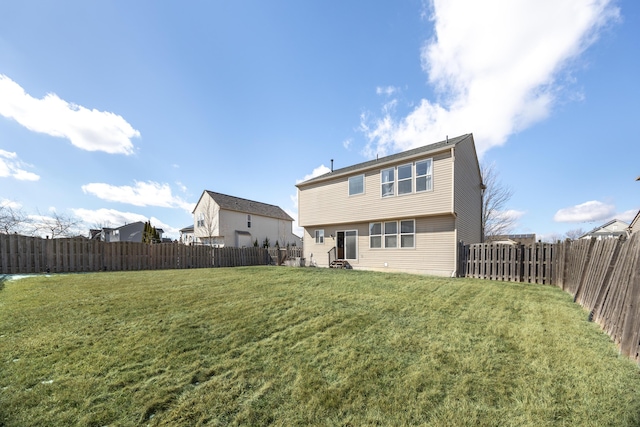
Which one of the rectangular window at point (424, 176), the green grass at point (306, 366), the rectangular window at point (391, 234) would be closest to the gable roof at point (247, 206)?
the rectangular window at point (391, 234)

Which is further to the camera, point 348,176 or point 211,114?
point 348,176

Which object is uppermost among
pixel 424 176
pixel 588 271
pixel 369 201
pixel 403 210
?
pixel 424 176

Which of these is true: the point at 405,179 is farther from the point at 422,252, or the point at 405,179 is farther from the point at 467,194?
the point at 422,252

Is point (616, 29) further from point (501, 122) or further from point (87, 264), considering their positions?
point (87, 264)

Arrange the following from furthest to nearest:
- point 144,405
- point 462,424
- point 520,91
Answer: point 520,91, point 144,405, point 462,424

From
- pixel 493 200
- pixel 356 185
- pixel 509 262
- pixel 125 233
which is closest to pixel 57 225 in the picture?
pixel 125 233

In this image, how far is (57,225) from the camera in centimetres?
2002

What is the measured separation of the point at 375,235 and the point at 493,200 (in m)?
17.4

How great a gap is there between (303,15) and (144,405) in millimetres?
12042

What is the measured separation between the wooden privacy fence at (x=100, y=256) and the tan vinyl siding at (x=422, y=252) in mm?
6291

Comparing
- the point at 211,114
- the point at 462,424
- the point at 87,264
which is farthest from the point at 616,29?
the point at 87,264

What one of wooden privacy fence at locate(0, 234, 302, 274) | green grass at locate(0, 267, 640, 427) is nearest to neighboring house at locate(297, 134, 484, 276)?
wooden privacy fence at locate(0, 234, 302, 274)

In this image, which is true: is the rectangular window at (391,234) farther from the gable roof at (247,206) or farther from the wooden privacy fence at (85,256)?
the gable roof at (247,206)

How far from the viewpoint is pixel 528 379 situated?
2.59 m
